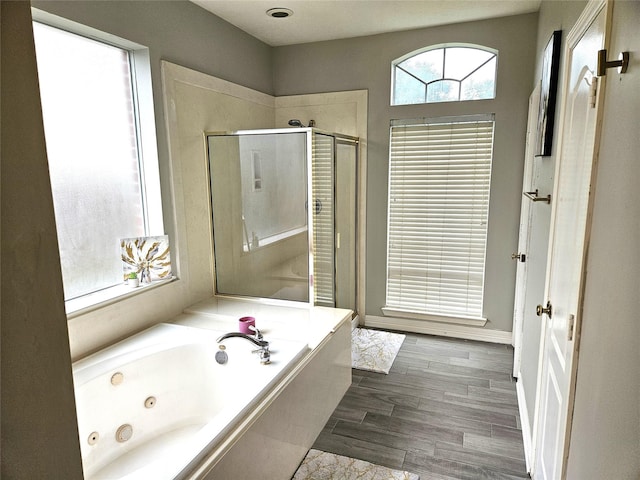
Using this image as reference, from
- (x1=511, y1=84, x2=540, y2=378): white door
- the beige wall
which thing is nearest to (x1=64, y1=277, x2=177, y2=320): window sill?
the beige wall

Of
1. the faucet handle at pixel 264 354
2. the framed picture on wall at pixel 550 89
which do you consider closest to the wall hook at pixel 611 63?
the framed picture on wall at pixel 550 89

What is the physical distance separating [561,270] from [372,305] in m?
2.48

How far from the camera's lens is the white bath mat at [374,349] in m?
3.23

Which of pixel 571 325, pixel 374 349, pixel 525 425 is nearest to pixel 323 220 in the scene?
pixel 374 349

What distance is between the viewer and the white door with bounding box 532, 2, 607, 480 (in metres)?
1.22

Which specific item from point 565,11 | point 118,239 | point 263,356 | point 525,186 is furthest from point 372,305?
point 565,11

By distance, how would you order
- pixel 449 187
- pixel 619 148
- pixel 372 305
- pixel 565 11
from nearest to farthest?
1. pixel 619 148
2. pixel 565 11
3. pixel 449 187
4. pixel 372 305

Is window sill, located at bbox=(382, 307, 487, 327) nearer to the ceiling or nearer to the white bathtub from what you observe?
the white bathtub

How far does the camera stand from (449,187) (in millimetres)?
3553

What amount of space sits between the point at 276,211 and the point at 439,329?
1.88m

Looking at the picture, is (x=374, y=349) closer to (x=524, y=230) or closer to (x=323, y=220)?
(x=323, y=220)

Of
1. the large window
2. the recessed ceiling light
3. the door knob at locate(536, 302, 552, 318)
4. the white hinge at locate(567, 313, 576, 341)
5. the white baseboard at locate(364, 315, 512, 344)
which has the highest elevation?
the recessed ceiling light

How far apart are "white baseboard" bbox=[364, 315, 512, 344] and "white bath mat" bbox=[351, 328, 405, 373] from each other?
0.12 m

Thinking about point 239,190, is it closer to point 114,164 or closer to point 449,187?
point 114,164
